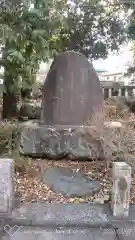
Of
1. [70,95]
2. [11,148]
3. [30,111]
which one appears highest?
[70,95]

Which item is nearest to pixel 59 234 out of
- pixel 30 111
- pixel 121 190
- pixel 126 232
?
pixel 126 232

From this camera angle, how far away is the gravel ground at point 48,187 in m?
3.89

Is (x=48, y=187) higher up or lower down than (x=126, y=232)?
higher up

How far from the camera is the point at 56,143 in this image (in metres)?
4.98

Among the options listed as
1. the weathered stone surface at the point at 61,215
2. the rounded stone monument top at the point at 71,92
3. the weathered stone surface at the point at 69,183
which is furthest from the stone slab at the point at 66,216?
the rounded stone monument top at the point at 71,92

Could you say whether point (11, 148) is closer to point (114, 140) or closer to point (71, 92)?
point (71, 92)

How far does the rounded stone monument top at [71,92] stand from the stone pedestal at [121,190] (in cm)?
187

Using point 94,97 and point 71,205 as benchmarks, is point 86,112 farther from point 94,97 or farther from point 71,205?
point 71,205

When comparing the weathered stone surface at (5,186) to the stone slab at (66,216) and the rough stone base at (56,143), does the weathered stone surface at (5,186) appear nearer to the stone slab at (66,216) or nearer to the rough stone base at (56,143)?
the stone slab at (66,216)

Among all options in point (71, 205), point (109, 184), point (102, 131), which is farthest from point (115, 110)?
point (71, 205)

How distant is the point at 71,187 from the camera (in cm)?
409

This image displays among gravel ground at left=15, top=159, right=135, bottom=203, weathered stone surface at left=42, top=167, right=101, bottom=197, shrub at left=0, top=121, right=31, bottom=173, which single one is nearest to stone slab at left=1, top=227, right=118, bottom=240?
gravel ground at left=15, top=159, right=135, bottom=203

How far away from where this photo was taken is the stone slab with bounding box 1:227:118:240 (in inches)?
123

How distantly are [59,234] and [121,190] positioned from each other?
770mm
